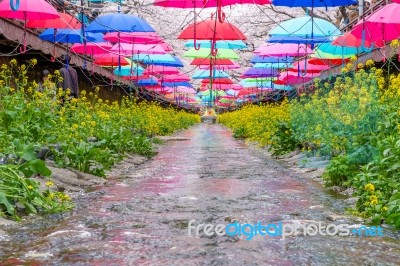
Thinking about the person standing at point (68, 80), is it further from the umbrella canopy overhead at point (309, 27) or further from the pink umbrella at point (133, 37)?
the umbrella canopy overhead at point (309, 27)

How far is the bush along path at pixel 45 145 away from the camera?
525 centimetres

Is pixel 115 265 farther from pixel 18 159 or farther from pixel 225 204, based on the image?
pixel 18 159

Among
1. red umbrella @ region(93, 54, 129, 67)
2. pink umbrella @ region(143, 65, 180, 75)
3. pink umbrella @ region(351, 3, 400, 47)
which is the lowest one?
pink umbrella @ region(143, 65, 180, 75)

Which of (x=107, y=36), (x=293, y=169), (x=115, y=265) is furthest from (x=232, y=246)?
(x=107, y=36)

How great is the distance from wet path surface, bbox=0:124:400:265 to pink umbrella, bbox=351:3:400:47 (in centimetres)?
271

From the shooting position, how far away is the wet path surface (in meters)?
3.69

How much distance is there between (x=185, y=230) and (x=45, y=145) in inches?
138

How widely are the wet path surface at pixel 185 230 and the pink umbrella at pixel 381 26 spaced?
2.71 m

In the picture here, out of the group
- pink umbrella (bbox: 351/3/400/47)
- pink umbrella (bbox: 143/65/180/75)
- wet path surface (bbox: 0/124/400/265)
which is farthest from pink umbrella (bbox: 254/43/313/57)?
wet path surface (bbox: 0/124/400/265)

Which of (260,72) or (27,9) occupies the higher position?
(27,9)

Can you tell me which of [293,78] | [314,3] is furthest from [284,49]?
[314,3]

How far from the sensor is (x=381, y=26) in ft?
34.5

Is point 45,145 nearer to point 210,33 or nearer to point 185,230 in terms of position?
point 185,230

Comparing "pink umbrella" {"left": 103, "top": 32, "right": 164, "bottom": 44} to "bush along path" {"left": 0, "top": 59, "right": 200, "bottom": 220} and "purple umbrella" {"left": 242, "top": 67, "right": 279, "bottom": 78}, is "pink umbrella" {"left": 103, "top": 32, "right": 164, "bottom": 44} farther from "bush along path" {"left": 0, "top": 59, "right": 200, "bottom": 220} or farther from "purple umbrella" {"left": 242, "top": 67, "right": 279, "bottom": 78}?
"purple umbrella" {"left": 242, "top": 67, "right": 279, "bottom": 78}
